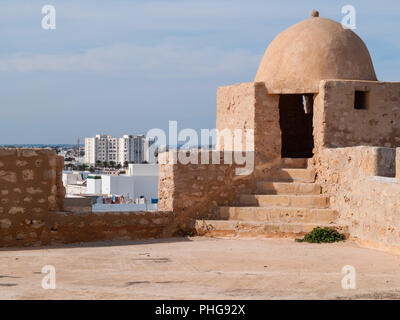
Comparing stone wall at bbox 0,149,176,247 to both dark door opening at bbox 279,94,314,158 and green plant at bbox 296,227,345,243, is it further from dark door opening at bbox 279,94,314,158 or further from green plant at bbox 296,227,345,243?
dark door opening at bbox 279,94,314,158

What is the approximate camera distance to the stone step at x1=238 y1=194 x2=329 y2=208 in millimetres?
10945

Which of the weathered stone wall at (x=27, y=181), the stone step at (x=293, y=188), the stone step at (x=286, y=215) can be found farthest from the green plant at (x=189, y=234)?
the weathered stone wall at (x=27, y=181)

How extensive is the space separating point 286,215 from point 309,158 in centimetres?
189

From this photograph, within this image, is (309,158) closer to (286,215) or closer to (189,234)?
(286,215)

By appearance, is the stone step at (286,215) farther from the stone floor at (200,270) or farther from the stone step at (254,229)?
the stone floor at (200,270)

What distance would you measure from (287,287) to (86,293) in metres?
2.09

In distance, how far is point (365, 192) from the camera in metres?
9.60

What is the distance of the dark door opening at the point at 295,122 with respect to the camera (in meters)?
16.0

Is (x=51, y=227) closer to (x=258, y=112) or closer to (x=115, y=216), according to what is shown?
(x=115, y=216)

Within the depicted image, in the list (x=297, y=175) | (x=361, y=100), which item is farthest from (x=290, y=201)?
(x=361, y=100)

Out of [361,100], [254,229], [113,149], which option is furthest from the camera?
[113,149]

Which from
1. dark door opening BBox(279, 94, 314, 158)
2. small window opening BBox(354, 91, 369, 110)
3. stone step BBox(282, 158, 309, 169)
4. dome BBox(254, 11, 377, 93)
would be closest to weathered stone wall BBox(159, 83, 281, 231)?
stone step BBox(282, 158, 309, 169)

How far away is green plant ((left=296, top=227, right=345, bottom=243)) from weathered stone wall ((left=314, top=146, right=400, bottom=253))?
0.86 ft

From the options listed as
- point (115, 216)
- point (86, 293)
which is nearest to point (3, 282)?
point (86, 293)
